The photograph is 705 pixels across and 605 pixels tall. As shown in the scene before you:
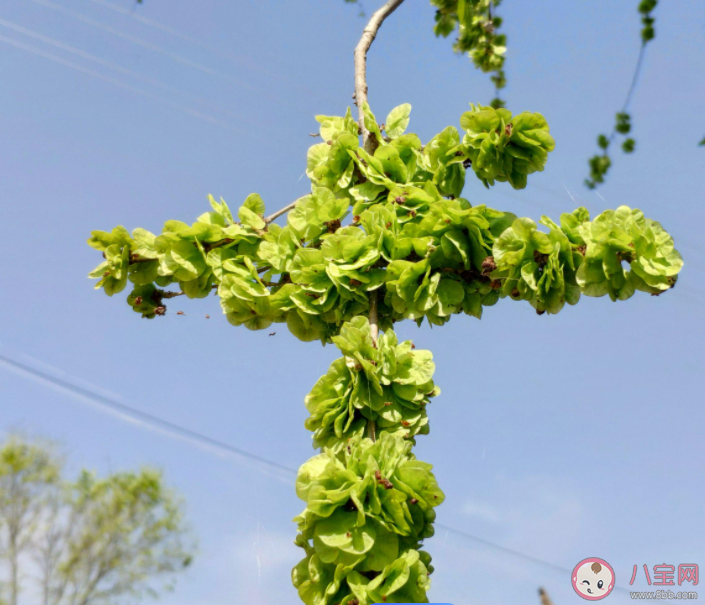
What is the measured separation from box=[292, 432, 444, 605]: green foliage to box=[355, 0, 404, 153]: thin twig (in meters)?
0.86

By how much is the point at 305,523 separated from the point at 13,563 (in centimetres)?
414

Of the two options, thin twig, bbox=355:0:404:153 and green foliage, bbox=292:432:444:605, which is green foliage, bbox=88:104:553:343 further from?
green foliage, bbox=292:432:444:605

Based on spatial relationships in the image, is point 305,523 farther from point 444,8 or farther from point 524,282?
point 444,8

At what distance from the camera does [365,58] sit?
1802 millimetres

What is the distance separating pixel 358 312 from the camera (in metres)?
1.33

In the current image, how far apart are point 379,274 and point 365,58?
2.78 feet

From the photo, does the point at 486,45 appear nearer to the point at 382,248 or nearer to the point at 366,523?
the point at 382,248

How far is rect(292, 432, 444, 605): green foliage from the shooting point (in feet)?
3.12

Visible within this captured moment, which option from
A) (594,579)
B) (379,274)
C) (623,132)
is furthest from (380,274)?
(623,132)

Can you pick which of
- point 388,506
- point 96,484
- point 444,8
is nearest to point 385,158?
point 388,506

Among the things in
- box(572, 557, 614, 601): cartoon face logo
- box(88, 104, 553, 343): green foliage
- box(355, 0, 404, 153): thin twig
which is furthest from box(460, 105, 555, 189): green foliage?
box(572, 557, 614, 601): cartoon face logo

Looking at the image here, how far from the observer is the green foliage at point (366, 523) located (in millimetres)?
951

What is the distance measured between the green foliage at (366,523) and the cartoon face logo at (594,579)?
49 cm

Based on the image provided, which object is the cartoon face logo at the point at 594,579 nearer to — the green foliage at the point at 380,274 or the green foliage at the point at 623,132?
the green foliage at the point at 380,274
